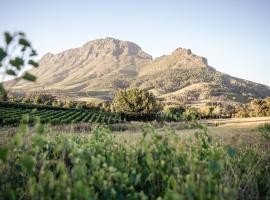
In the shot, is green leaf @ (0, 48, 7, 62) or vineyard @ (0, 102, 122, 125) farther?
vineyard @ (0, 102, 122, 125)

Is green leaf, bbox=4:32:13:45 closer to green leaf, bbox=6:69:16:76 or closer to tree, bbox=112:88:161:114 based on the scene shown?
green leaf, bbox=6:69:16:76

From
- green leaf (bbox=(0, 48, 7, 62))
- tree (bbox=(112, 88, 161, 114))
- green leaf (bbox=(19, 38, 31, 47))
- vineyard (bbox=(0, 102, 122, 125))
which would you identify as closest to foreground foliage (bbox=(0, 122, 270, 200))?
green leaf (bbox=(0, 48, 7, 62))

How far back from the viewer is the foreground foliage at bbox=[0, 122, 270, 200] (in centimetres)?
282

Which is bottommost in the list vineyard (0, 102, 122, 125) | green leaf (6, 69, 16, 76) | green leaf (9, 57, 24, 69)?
vineyard (0, 102, 122, 125)

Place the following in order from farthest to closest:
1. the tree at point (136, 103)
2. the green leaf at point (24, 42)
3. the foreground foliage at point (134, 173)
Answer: the tree at point (136, 103)
the green leaf at point (24, 42)
the foreground foliage at point (134, 173)

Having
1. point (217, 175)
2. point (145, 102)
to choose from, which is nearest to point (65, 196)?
point (217, 175)

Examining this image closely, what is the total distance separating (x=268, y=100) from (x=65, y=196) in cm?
10266

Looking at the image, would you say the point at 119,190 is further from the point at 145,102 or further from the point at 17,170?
the point at 145,102

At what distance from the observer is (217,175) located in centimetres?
424

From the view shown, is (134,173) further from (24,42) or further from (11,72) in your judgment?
(24,42)

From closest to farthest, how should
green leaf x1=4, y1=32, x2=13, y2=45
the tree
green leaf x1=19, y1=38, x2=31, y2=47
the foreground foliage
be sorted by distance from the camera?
the foreground foliage, green leaf x1=4, y1=32, x2=13, y2=45, green leaf x1=19, y1=38, x2=31, y2=47, the tree

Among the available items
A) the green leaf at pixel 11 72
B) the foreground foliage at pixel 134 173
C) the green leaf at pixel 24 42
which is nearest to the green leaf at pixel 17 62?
the green leaf at pixel 11 72

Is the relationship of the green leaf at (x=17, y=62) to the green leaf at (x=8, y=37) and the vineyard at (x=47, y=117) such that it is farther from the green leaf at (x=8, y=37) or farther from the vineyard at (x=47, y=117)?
the vineyard at (x=47, y=117)

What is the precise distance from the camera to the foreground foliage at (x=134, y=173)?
9.27 ft
